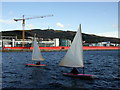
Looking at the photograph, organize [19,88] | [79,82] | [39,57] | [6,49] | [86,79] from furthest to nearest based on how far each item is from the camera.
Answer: [6,49] → [39,57] → [86,79] → [79,82] → [19,88]

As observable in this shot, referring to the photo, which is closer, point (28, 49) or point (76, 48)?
point (76, 48)

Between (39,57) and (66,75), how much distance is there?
2120 cm

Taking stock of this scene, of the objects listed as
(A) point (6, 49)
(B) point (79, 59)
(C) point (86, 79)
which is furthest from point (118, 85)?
(A) point (6, 49)

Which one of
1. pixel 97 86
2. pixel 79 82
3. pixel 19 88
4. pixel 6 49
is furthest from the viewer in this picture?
pixel 6 49

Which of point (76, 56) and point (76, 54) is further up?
point (76, 54)

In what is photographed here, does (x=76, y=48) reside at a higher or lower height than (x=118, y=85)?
higher

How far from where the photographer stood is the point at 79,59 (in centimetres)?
3928

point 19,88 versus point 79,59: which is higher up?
point 79,59

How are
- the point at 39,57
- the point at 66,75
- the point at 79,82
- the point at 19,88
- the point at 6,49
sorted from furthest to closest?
the point at 6,49, the point at 39,57, the point at 66,75, the point at 79,82, the point at 19,88

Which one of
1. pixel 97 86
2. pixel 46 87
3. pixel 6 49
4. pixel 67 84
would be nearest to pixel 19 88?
pixel 46 87

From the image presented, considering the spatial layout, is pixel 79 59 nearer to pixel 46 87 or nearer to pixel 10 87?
pixel 46 87

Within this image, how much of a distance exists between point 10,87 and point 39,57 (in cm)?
2934

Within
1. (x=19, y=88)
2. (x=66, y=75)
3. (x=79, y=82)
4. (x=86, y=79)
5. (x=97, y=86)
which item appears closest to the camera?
(x=19, y=88)

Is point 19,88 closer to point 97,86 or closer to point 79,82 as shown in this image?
point 79,82
